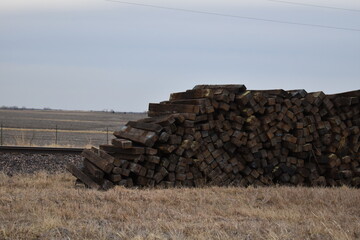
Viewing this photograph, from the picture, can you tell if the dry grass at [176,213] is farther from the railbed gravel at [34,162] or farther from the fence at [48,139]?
the fence at [48,139]

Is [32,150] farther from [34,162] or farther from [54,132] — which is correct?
[54,132]

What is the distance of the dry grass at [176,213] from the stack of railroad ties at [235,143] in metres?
1.02

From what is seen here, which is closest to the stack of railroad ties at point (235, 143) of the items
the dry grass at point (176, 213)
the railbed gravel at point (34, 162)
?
the dry grass at point (176, 213)

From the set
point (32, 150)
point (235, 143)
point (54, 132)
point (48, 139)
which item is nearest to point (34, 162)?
point (32, 150)

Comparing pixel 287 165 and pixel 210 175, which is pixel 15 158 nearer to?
pixel 210 175

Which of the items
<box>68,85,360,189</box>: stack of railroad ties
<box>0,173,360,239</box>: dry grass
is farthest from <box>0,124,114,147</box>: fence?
<box>0,173,360,239</box>: dry grass

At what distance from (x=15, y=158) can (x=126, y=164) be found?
5.75m

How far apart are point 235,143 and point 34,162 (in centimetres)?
674

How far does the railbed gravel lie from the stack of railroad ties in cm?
278

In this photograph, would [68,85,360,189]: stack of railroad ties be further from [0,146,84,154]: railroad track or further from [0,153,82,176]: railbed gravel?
[0,146,84,154]: railroad track

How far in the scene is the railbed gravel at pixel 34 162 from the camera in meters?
14.8

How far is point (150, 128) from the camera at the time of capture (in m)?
12.5

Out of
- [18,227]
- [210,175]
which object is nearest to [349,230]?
[18,227]

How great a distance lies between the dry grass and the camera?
22.9 ft
